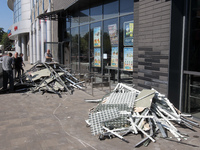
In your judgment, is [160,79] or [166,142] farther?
[160,79]

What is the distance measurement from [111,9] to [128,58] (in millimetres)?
2708

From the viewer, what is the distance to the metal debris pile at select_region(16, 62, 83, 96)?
895 cm

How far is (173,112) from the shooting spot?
4.80 meters

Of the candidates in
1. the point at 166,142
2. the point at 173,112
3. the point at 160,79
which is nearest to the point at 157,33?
the point at 160,79

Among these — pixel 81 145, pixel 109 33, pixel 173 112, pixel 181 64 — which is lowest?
pixel 81 145

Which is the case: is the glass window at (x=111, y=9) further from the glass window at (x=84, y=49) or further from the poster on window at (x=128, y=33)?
the glass window at (x=84, y=49)

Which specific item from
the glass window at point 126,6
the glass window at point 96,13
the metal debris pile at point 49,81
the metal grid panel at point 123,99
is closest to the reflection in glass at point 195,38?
the metal grid panel at point 123,99

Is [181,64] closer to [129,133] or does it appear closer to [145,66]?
[145,66]

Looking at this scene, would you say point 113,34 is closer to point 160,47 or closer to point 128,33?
point 128,33

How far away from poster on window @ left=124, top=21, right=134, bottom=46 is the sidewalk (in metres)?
3.30

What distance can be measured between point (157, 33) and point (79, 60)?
26.7 ft

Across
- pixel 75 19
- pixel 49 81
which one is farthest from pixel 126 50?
pixel 75 19

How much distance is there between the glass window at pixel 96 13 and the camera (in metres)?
10.7

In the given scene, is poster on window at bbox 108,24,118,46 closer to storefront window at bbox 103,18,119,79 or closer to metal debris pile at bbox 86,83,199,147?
storefront window at bbox 103,18,119,79
